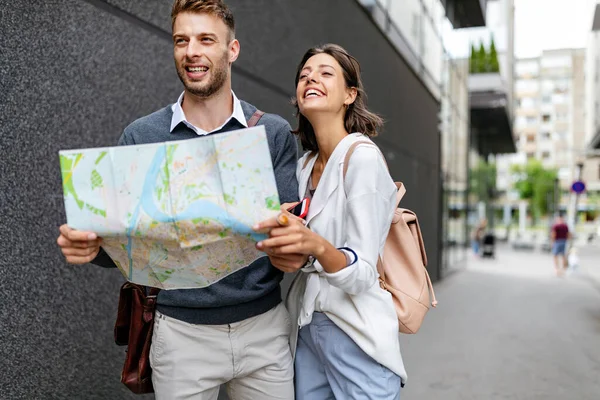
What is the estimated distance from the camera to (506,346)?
25.6 feet

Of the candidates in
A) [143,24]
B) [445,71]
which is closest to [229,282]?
[143,24]

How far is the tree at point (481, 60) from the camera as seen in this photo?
2288 centimetres

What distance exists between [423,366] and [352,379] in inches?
199

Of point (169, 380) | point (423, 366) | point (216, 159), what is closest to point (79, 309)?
point (169, 380)

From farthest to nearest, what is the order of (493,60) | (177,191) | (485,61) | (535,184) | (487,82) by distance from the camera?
(535,184), (487,82), (493,60), (485,61), (177,191)

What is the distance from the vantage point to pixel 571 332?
886 centimetres

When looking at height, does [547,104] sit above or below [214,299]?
above

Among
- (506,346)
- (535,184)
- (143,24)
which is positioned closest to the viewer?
(143,24)

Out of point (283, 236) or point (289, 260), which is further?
point (289, 260)

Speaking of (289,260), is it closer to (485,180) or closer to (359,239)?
(359,239)

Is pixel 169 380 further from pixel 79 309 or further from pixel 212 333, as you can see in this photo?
pixel 79 309

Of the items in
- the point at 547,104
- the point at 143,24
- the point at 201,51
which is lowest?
the point at 201,51

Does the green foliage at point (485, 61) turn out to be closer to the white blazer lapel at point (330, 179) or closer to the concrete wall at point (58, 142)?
the concrete wall at point (58, 142)

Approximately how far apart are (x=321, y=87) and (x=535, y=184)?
66149mm
